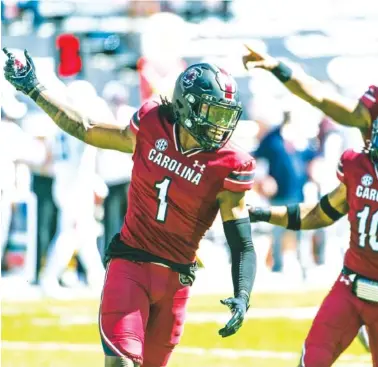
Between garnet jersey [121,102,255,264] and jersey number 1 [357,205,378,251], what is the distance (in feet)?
2.34

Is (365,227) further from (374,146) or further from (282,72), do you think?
(282,72)

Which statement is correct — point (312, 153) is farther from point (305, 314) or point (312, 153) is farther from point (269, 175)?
point (305, 314)

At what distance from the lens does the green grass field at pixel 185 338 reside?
9.27 m

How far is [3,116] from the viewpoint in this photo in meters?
13.0

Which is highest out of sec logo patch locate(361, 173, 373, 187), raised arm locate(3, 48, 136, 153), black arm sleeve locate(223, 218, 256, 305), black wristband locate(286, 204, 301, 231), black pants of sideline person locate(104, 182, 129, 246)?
raised arm locate(3, 48, 136, 153)

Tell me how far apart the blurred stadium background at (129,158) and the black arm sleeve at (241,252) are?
387 cm

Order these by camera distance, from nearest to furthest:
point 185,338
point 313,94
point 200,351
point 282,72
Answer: point 282,72 → point 313,94 → point 200,351 → point 185,338

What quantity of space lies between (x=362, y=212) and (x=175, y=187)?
3.28ft

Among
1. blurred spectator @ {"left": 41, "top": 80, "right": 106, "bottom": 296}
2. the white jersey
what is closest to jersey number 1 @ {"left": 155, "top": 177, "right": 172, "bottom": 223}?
blurred spectator @ {"left": 41, "top": 80, "right": 106, "bottom": 296}

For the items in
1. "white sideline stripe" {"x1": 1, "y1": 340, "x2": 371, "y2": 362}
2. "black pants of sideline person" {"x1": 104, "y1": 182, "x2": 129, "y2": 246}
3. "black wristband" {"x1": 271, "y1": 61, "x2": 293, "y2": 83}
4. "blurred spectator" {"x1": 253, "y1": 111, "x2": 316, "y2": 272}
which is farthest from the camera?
"blurred spectator" {"x1": 253, "y1": 111, "x2": 316, "y2": 272}

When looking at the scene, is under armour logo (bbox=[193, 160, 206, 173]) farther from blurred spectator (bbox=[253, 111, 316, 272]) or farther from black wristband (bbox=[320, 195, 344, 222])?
blurred spectator (bbox=[253, 111, 316, 272])

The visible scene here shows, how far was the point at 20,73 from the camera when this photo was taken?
675 centimetres

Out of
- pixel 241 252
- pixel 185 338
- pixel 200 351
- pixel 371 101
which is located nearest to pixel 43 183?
pixel 185 338

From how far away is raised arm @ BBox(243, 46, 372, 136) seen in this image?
736 centimetres
